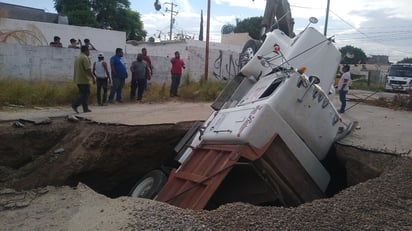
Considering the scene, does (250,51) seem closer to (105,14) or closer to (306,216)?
(306,216)

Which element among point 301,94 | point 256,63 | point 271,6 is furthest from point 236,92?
point 271,6

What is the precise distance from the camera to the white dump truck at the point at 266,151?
5680 millimetres

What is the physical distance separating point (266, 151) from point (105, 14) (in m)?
Result: 41.7

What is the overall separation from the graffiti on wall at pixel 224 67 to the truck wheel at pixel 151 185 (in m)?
15.9

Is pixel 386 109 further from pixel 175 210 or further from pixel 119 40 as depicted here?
pixel 119 40

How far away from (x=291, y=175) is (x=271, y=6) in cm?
643

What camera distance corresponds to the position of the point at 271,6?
11.1 m

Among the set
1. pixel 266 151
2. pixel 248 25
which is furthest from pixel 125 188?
pixel 248 25

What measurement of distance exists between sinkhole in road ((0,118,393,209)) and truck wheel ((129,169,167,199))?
72 centimetres

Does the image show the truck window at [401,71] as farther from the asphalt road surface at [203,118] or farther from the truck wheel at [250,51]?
the truck wheel at [250,51]

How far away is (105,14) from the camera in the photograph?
44.1 meters

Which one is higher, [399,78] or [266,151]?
[399,78]

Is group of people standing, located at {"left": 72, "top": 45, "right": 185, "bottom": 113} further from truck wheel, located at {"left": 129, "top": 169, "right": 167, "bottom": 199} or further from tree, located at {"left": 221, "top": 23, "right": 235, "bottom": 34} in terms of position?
tree, located at {"left": 221, "top": 23, "right": 235, "bottom": 34}

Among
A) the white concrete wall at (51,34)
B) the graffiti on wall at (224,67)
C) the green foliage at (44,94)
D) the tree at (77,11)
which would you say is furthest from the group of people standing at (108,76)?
the tree at (77,11)
